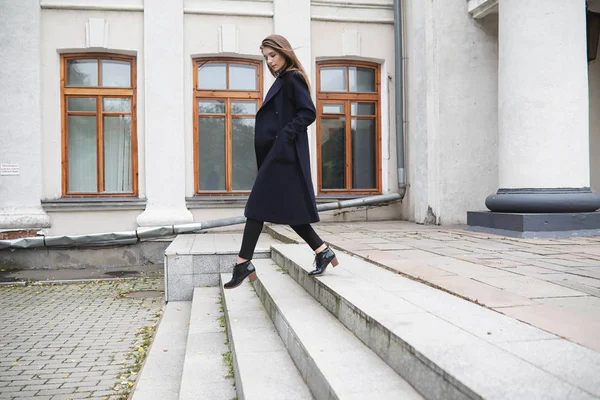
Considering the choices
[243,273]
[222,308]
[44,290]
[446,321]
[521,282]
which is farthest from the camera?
[44,290]

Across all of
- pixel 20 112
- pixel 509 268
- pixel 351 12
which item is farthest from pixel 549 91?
pixel 20 112

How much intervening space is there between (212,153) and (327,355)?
7.57 metres

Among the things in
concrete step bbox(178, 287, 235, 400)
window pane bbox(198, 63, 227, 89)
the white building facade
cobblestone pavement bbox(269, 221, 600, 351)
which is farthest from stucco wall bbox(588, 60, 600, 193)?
concrete step bbox(178, 287, 235, 400)

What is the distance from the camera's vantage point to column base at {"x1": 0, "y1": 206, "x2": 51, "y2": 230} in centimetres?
888

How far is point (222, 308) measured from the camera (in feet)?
16.9

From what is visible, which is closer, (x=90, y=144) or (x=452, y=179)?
(x=452, y=179)

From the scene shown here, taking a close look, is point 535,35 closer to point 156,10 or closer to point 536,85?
point 536,85

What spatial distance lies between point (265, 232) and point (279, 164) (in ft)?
18.5

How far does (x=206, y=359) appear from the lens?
3625mm

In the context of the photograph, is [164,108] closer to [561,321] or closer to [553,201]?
[553,201]

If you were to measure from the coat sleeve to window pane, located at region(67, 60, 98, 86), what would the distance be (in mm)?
6793

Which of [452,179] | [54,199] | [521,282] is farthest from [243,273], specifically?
[54,199]

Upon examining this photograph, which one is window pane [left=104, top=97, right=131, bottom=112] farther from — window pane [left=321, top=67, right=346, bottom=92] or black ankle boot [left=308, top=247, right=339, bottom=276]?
black ankle boot [left=308, top=247, right=339, bottom=276]

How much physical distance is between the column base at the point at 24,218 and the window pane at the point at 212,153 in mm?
2668
